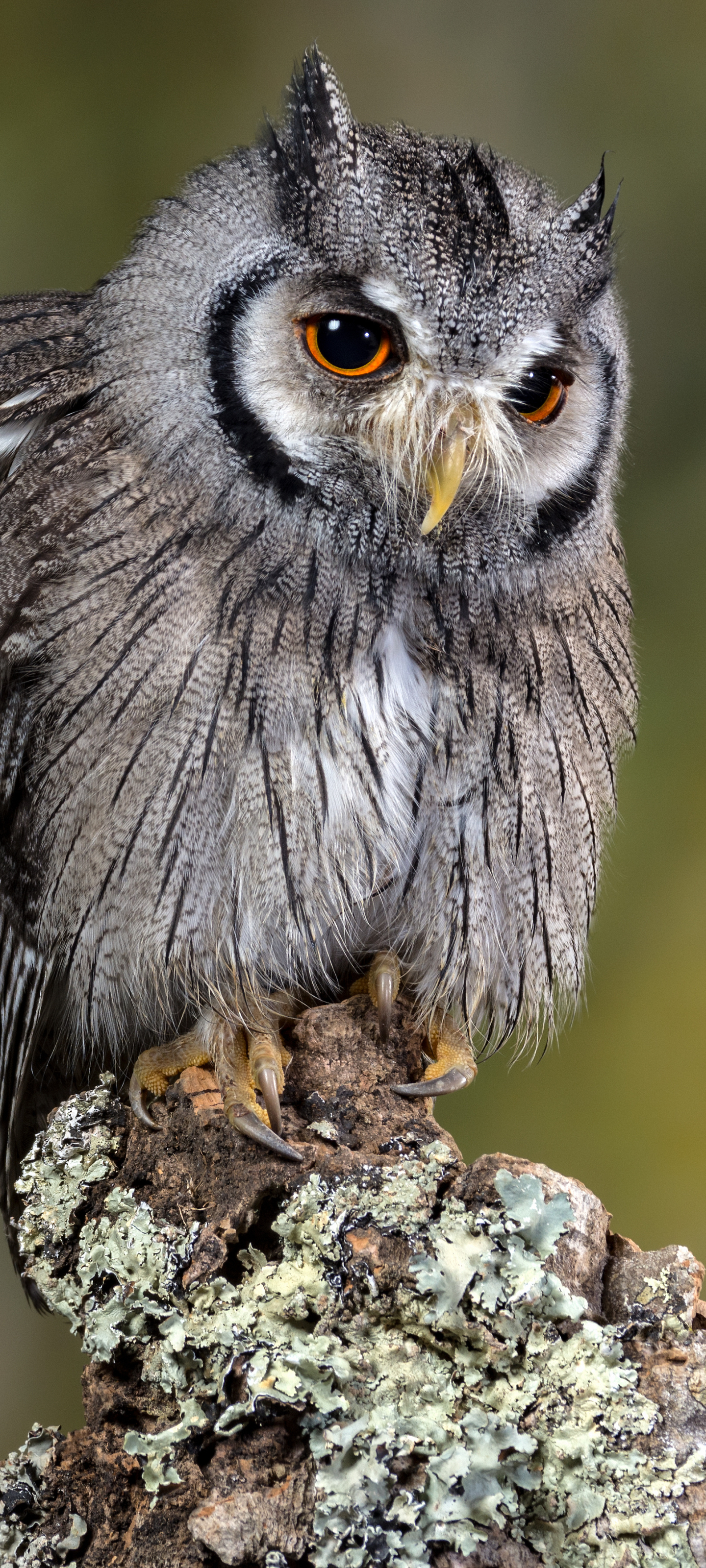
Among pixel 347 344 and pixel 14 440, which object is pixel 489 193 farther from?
pixel 14 440

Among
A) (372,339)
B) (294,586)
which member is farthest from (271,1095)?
(372,339)

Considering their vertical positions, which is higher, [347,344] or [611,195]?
[611,195]

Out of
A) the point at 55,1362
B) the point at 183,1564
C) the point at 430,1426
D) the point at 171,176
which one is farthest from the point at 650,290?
the point at 55,1362

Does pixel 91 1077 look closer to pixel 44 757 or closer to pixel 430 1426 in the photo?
pixel 44 757

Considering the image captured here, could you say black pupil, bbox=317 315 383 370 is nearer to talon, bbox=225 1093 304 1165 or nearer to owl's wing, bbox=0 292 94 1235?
owl's wing, bbox=0 292 94 1235

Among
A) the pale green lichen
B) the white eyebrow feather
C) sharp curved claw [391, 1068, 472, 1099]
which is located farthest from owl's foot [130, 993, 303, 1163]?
the white eyebrow feather

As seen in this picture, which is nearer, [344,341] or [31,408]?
[344,341]

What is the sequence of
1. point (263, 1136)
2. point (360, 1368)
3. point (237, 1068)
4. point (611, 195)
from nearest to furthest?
point (360, 1368) < point (263, 1136) < point (237, 1068) < point (611, 195)

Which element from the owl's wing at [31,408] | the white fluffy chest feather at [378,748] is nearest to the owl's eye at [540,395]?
the white fluffy chest feather at [378,748]
